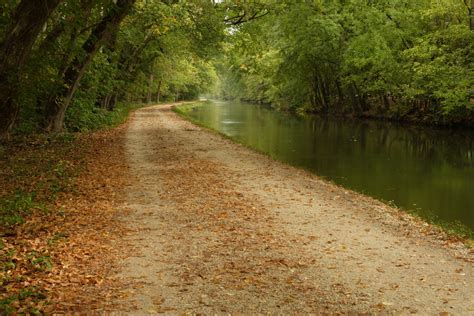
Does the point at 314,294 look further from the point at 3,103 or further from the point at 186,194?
the point at 3,103

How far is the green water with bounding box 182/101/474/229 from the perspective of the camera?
13562 mm

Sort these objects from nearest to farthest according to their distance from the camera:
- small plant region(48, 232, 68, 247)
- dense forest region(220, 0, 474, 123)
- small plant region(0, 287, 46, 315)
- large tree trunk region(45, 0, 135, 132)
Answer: small plant region(0, 287, 46, 315) → small plant region(48, 232, 68, 247) → large tree trunk region(45, 0, 135, 132) → dense forest region(220, 0, 474, 123)

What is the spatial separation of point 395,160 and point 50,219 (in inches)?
628

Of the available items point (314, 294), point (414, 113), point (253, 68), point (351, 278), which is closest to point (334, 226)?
point (351, 278)

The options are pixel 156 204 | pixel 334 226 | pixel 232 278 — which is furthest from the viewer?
pixel 156 204

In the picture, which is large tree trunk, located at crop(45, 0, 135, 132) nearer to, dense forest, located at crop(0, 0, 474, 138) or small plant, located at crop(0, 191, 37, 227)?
dense forest, located at crop(0, 0, 474, 138)

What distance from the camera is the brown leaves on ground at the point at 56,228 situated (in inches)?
222

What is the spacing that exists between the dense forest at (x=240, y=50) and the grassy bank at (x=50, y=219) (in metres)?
1.59

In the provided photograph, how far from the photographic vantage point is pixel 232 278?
649 centimetres

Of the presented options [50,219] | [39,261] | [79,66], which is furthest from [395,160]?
[39,261]

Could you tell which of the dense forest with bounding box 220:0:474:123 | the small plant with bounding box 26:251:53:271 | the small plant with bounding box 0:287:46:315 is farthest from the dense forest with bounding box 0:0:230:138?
the small plant with bounding box 0:287:46:315

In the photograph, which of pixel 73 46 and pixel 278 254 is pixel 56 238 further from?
pixel 73 46

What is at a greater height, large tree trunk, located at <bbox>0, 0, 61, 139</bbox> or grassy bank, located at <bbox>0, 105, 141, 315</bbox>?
large tree trunk, located at <bbox>0, 0, 61, 139</bbox>

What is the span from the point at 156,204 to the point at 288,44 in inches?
1454
